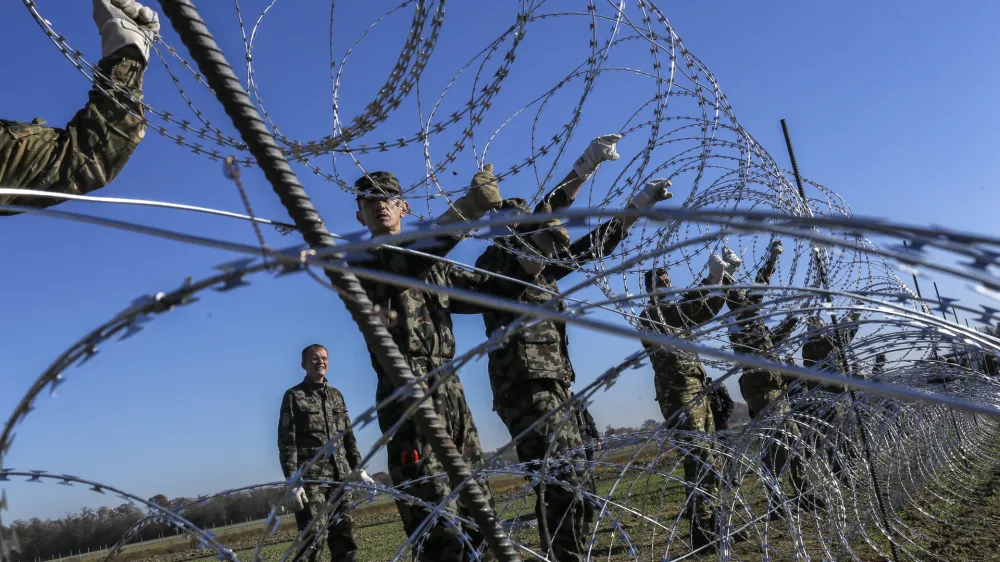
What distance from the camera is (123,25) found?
116 inches

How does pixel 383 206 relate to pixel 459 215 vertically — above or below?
above

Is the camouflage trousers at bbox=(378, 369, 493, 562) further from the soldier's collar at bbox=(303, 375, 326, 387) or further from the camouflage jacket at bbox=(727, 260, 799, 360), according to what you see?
the soldier's collar at bbox=(303, 375, 326, 387)

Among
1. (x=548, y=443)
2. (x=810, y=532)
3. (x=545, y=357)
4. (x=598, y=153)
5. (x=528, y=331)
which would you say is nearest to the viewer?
(x=548, y=443)

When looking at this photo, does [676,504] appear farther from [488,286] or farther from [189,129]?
[189,129]

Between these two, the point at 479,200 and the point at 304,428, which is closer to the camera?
the point at 479,200

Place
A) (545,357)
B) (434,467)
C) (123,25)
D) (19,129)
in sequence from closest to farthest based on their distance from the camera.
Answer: (19,129) → (123,25) → (434,467) → (545,357)

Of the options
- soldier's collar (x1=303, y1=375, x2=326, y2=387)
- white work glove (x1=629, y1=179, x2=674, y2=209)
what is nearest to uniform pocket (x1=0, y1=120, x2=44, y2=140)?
white work glove (x1=629, y1=179, x2=674, y2=209)

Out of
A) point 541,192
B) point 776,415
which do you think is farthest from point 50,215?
point 776,415

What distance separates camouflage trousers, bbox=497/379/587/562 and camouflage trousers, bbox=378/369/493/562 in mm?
416

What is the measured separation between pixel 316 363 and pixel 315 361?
2cm

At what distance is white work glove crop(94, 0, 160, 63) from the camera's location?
9.59 ft

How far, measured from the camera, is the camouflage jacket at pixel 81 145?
2.67 meters

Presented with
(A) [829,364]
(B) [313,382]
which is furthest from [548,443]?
(B) [313,382]

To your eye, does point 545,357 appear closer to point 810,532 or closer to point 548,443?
point 548,443
